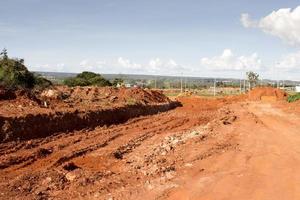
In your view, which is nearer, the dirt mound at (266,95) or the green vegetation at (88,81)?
the dirt mound at (266,95)

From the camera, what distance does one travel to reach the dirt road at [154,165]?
1250 centimetres

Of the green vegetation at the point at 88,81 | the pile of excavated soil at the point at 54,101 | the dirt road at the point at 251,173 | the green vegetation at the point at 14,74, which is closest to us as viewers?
the dirt road at the point at 251,173

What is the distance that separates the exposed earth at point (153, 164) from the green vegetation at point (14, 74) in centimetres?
990

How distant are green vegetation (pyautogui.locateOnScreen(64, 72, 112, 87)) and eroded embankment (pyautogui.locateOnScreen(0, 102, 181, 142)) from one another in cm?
3678

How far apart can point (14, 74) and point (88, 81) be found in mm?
37793

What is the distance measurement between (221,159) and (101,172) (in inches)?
174

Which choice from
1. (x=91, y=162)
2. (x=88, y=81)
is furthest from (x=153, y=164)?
(x=88, y=81)

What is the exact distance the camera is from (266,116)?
33.3 metres

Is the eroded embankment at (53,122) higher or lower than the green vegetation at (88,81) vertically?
lower

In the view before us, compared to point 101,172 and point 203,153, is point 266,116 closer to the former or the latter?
point 203,153

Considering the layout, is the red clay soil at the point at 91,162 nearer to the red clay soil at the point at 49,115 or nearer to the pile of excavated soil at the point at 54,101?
the red clay soil at the point at 49,115

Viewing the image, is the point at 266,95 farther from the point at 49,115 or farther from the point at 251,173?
the point at 251,173

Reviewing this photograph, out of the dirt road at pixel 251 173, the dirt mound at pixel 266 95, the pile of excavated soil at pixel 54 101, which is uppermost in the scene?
the pile of excavated soil at pixel 54 101

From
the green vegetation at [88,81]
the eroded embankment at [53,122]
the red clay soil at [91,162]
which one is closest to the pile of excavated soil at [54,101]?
the eroded embankment at [53,122]
